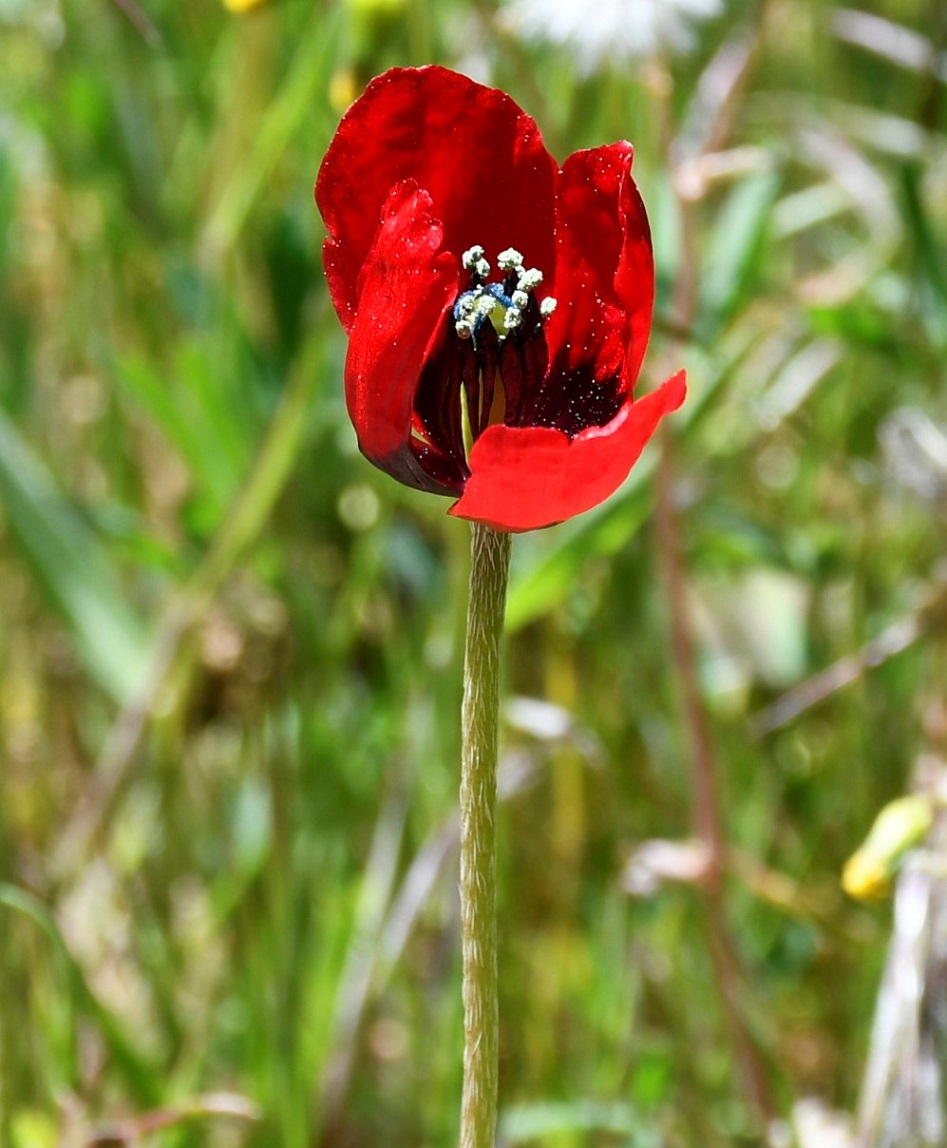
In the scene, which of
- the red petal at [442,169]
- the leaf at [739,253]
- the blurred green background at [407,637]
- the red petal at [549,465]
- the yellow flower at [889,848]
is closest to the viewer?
the red petal at [549,465]

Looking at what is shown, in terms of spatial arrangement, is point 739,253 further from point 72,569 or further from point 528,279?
point 528,279

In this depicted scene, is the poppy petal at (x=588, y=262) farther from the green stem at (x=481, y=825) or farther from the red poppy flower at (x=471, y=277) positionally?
the green stem at (x=481, y=825)

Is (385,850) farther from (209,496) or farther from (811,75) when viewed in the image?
(811,75)

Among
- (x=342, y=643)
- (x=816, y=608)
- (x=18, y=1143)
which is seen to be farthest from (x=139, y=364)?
(x=816, y=608)

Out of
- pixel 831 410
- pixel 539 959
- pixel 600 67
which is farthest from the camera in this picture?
pixel 831 410

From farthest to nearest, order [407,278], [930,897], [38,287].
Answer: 1. [38,287]
2. [930,897]
3. [407,278]

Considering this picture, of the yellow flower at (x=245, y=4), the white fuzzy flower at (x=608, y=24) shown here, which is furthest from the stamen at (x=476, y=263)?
the white fuzzy flower at (x=608, y=24)

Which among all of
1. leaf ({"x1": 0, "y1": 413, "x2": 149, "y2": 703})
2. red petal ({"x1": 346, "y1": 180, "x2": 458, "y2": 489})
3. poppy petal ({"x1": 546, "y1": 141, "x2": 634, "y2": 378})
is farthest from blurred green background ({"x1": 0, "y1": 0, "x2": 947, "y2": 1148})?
red petal ({"x1": 346, "y1": 180, "x2": 458, "y2": 489})
